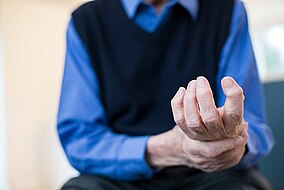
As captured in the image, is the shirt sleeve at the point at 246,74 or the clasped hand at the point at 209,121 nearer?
the clasped hand at the point at 209,121

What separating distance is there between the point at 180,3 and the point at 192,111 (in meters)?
0.45

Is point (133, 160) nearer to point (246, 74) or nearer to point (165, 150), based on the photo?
point (165, 150)

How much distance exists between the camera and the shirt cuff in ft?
2.23

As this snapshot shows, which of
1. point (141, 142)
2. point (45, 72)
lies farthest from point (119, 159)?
point (45, 72)

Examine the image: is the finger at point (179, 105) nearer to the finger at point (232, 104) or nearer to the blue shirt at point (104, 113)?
the finger at point (232, 104)

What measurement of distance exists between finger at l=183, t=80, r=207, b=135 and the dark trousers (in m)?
0.24

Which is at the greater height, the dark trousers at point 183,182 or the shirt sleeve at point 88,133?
the shirt sleeve at point 88,133

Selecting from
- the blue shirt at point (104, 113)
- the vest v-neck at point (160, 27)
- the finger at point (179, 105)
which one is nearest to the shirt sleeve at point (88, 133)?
the blue shirt at point (104, 113)

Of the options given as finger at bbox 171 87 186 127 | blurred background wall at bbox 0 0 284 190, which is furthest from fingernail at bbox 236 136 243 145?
blurred background wall at bbox 0 0 284 190

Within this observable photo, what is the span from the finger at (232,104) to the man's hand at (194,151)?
2.1 inches

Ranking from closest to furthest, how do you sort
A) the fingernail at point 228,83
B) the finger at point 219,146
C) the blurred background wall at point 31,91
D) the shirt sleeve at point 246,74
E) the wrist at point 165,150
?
the fingernail at point 228,83
the finger at point 219,146
the wrist at point 165,150
the shirt sleeve at point 246,74
the blurred background wall at point 31,91

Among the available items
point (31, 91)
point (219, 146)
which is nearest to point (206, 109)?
point (219, 146)

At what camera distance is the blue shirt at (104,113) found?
0.70 meters

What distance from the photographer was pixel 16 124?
177cm
